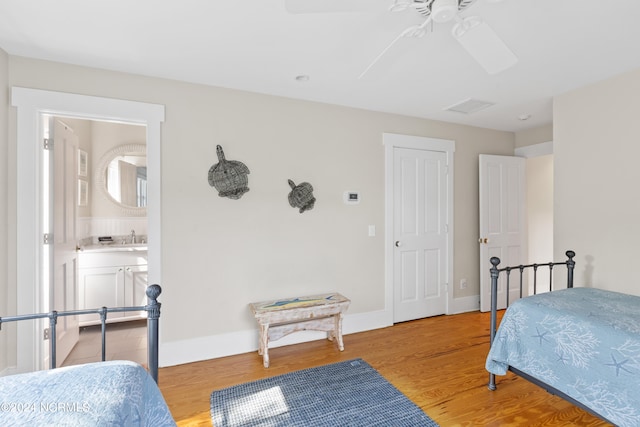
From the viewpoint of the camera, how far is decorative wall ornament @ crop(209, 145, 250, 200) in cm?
275

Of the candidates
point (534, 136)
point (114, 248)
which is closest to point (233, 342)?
point (114, 248)

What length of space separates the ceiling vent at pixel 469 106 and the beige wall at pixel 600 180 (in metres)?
0.65

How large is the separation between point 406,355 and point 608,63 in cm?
283

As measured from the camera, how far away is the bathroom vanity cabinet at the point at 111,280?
332 centimetres

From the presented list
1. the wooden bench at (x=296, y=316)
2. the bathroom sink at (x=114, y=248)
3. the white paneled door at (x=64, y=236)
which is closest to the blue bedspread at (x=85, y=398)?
the wooden bench at (x=296, y=316)

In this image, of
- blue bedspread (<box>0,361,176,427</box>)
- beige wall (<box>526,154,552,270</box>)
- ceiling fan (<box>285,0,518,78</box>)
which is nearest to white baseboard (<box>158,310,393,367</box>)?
blue bedspread (<box>0,361,176,427</box>)

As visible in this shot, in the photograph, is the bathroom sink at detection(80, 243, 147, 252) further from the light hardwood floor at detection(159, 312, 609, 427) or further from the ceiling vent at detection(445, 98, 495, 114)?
the ceiling vent at detection(445, 98, 495, 114)

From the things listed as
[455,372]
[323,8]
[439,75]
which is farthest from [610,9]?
[455,372]

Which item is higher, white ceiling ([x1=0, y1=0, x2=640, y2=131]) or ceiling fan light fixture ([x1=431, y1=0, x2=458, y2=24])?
white ceiling ([x1=0, y1=0, x2=640, y2=131])

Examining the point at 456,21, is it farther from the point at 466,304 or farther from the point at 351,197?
the point at 466,304

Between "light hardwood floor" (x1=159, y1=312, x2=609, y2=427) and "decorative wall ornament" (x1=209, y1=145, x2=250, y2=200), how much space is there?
1.48 m

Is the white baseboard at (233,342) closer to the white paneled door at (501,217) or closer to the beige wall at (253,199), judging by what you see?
the beige wall at (253,199)

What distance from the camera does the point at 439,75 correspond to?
8.38 feet

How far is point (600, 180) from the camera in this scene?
2703 mm
